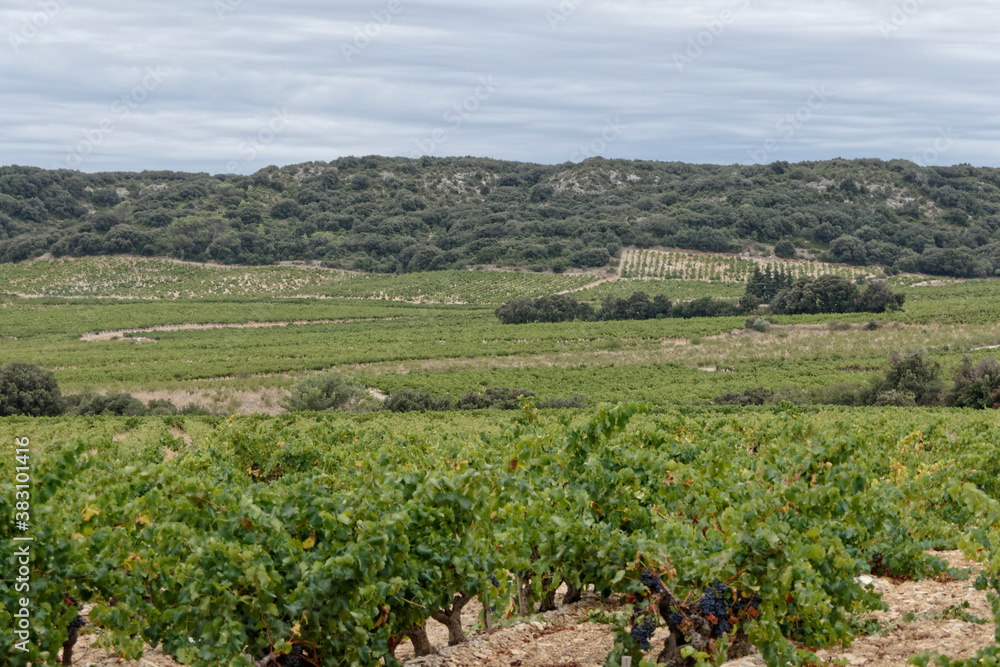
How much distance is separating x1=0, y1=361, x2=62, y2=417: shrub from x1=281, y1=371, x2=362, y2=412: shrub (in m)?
9.26

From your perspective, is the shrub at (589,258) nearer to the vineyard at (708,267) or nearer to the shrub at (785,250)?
the vineyard at (708,267)

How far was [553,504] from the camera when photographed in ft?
25.2

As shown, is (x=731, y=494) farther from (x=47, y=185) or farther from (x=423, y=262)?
(x=47, y=185)

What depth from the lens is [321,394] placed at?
1384 inches

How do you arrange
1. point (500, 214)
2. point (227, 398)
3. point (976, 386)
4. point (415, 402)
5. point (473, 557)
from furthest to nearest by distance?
1. point (500, 214)
2. point (227, 398)
3. point (415, 402)
4. point (976, 386)
5. point (473, 557)

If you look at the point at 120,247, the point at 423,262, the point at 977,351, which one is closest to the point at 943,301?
the point at 977,351

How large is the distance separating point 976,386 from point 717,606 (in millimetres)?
30032

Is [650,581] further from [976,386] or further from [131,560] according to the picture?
[976,386]

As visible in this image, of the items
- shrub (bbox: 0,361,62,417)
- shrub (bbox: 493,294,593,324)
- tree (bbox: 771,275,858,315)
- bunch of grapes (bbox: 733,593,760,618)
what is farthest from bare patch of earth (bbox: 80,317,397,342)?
bunch of grapes (bbox: 733,593,760,618)

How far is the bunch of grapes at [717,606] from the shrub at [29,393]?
1318 inches

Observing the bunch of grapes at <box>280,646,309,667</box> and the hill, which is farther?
the hill

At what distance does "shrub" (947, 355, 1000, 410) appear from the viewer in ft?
100

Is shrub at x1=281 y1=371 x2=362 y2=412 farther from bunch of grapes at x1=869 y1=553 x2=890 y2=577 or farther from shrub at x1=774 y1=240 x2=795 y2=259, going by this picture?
shrub at x1=774 y1=240 x2=795 y2=259

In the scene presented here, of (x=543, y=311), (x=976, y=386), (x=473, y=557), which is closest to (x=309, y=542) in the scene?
(x=473, y=557)
